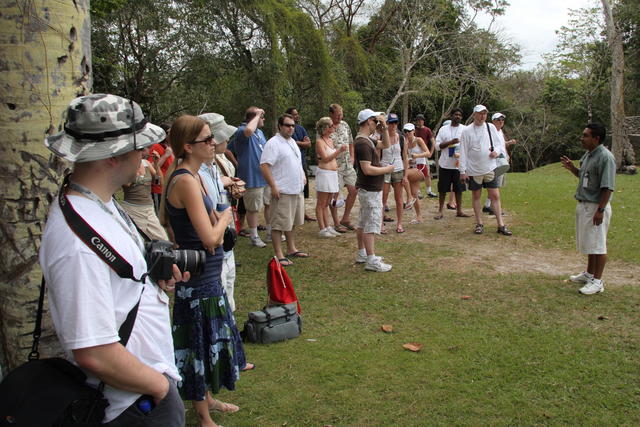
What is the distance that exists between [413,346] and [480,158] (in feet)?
16.7

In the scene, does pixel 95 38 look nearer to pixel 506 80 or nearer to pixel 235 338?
pixel 235 338

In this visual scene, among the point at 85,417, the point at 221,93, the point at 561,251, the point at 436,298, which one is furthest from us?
the point at 221,93

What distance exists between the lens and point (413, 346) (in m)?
4.56

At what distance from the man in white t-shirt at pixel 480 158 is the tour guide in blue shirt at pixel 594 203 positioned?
276 cm

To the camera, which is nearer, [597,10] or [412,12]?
[412,12]

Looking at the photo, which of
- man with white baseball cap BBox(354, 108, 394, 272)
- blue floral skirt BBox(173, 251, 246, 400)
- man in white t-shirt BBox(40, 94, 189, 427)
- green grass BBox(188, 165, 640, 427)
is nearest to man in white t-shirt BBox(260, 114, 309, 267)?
green grass BBox(188, 165, 640, 427)

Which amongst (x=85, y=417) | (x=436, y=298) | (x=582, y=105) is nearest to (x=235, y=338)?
(x=85, y=417)

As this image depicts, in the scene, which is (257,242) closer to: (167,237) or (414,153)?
(167,237)

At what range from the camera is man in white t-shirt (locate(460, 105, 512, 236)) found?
869 centimetres

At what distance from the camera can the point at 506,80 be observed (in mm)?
30812

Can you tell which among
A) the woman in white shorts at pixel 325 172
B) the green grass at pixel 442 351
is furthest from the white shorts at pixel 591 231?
the woman in white shorts at pixel 325 172

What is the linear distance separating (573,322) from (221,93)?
15.3 m

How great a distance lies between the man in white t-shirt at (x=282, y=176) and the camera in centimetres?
708

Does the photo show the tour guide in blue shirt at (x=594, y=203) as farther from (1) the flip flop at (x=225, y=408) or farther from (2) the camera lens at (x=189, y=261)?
(2) the camera lens at (x=189, y=261)
